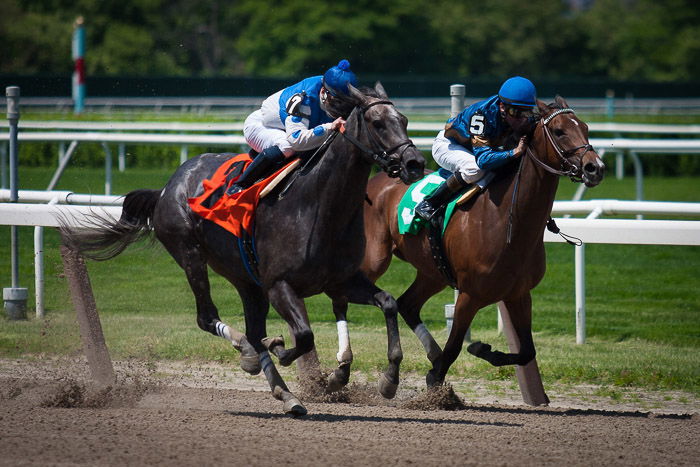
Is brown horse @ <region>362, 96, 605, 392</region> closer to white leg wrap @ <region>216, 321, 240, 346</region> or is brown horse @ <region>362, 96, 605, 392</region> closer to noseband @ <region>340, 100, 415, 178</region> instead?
noseband @ <region>340, 100, 415, 178</region>

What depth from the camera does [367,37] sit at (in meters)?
38.9

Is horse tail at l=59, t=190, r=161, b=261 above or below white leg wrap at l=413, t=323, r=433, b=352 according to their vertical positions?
above

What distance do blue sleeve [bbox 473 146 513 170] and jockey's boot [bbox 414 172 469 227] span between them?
0.20m

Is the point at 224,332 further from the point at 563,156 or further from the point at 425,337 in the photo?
the point at 563,156

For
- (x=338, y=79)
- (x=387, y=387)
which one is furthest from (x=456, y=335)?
(x=338, y=79)

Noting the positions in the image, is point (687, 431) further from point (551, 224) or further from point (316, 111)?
point (316, 111)

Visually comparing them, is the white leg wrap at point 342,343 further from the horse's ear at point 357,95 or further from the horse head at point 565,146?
the horse head at point 565,146

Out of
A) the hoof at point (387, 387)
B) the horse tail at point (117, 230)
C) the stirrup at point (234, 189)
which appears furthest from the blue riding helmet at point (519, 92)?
the horse tail at point (117, 230)

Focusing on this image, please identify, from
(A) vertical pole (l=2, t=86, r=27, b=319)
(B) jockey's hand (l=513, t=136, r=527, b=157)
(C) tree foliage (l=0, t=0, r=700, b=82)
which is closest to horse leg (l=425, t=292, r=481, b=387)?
(B) jockey's hand (l=513, t=136, r=527, b=157)

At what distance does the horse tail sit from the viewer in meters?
5.91

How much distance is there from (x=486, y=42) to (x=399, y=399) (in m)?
42.3

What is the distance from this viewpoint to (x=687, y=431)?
471 cm

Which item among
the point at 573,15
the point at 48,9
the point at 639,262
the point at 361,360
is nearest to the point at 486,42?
the point at 573,15

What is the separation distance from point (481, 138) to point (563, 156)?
0.58m
